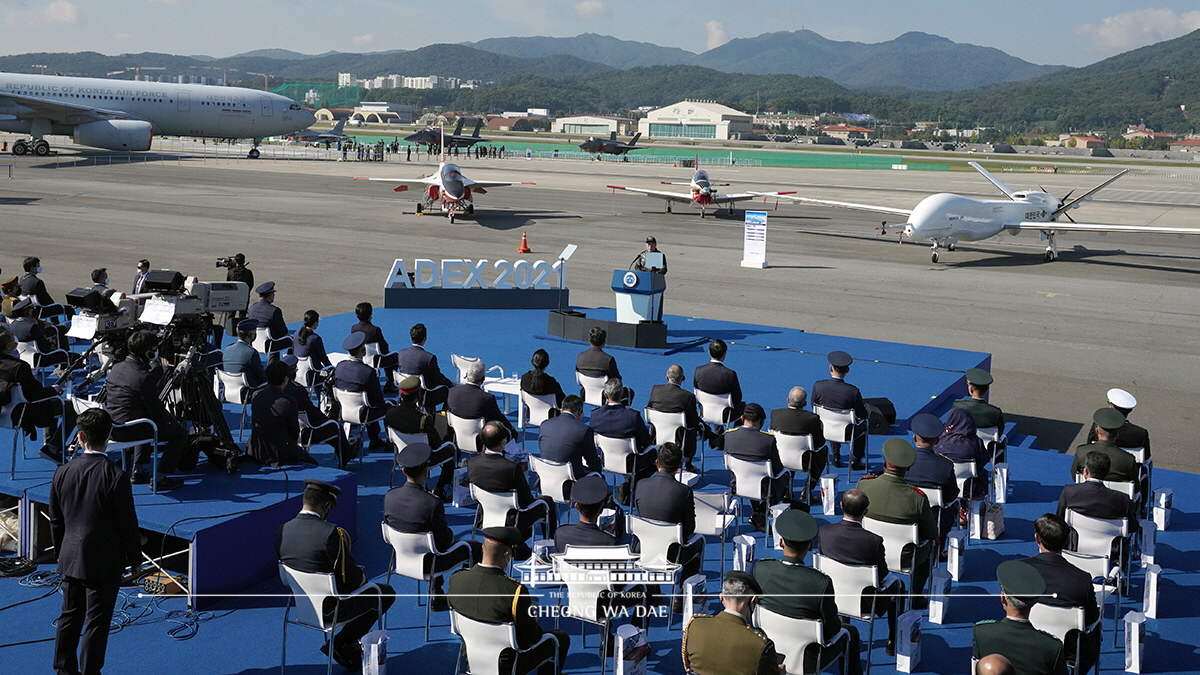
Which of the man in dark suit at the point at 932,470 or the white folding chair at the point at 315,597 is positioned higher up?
the man in dark suit at the point at 932,470

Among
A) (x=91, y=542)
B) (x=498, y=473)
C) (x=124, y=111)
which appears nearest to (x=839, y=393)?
(x=498, y=473)

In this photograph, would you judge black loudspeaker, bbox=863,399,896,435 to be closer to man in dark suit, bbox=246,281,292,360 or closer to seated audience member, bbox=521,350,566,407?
seated audience member, bbox=521,350,566,407

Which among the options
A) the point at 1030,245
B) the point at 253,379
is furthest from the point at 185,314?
the point at 1030,245

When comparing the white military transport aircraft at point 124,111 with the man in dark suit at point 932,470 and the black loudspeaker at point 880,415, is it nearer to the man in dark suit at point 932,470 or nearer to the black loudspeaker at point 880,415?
the black loudspeaker at point 880,415

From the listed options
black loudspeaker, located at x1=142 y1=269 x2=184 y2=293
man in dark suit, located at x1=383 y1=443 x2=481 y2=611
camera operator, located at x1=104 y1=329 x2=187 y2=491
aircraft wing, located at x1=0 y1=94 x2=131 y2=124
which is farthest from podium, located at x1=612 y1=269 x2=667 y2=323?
aircraft wing, located at x1=0 y1=94 x2=131 y2=124

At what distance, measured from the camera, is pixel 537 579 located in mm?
7324

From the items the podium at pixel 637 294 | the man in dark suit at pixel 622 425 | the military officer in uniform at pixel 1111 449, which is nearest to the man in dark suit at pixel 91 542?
the man in dark suit at pixel 622 425

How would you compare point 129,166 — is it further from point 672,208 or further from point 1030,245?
point 1030,245

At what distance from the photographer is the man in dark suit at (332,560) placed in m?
6.39

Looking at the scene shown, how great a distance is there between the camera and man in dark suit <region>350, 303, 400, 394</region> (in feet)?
42.4

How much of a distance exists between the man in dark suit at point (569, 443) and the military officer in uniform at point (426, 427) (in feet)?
4.47

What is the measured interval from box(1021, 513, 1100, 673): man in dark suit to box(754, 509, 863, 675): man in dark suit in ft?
4.10

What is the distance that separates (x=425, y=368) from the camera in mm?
11602

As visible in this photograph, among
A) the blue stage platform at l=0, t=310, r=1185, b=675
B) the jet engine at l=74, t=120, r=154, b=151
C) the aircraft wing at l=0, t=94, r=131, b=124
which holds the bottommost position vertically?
the blue stage platform at l=0, t=310, r=1185, b=675
